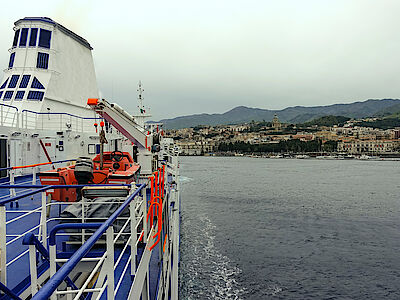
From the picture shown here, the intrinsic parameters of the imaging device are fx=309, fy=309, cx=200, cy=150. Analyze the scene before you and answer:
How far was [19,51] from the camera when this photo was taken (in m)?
15.1

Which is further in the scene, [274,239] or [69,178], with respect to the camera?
[274,239]

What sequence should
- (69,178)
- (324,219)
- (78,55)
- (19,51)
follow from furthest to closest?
1. (324,219)
2. (78,55)
3. (19,51)
4. (69,178)

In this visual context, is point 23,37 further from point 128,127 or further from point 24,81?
point 128,127

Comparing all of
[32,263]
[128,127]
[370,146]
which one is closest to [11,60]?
[128,127]

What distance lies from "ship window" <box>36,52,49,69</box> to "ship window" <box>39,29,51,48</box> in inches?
18.8

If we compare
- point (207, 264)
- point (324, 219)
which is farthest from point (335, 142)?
point (207, 264)

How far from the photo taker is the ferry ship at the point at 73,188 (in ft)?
9.47

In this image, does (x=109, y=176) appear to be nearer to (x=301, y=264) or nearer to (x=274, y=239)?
(x=301, y=264)

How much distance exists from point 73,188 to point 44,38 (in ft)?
39.2

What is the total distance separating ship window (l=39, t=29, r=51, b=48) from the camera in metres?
15.2

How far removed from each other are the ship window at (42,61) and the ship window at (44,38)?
18.8 inches

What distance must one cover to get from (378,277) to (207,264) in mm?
6453

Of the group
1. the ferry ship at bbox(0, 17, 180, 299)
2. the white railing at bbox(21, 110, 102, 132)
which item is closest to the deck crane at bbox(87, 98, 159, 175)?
the ferry ship at bbox(0, 17, 180, 299)

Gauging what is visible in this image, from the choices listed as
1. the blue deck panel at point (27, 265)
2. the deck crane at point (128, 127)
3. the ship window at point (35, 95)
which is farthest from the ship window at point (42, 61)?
the blue deck panel at point (27, 265)
